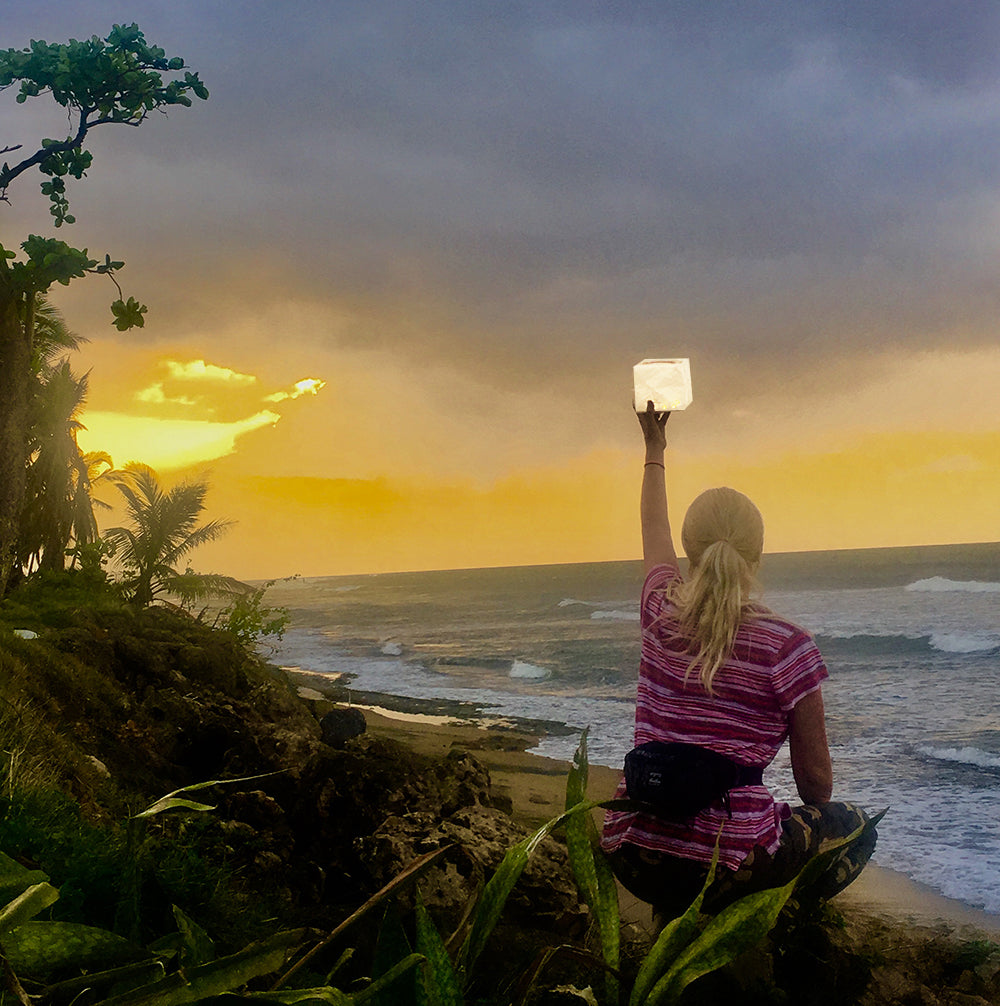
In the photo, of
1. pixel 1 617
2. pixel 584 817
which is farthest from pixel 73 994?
pixel 1 617

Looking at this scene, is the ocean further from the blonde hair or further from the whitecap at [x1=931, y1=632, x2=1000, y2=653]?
the blonde hair

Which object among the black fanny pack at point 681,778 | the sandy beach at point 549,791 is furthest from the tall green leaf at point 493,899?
the sandy beach at point 549,791

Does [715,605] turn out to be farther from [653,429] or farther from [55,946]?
[55,946]

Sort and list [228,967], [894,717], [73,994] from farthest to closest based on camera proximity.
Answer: [894,717] < [73,994] < [228,967]

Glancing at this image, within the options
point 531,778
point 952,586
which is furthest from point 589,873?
point 952,586

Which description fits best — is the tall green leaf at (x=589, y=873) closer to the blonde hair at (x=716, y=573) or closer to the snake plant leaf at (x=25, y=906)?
the snake plant leaf at (x=25, y=906)

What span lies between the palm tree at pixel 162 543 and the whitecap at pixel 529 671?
1201 cm

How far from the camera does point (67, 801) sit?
3336 millimetres

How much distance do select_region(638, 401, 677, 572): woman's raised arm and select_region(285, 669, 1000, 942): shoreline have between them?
305 centimetres

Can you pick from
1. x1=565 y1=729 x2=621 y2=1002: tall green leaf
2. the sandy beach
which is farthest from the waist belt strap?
the sandy beach

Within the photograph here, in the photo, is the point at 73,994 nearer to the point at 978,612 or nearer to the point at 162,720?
the point at 162,720

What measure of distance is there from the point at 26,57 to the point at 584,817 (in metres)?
11.3

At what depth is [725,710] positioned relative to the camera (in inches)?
108

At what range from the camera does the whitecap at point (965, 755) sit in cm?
1311
